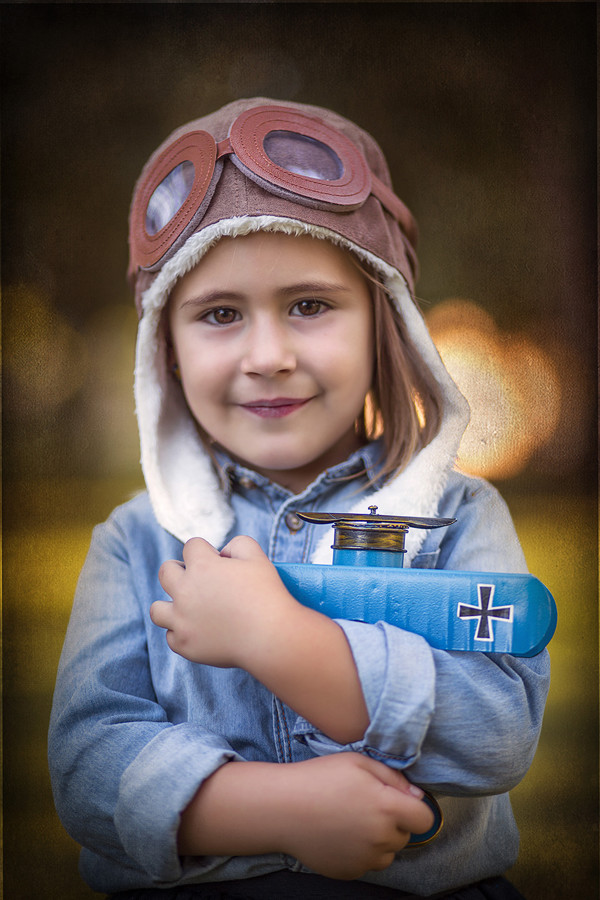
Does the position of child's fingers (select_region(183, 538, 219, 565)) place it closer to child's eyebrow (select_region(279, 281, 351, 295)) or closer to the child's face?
the child's face

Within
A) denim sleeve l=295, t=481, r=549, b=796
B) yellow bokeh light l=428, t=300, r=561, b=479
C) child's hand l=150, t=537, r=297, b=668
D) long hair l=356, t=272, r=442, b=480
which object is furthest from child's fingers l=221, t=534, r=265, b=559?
yellow bokeh light l=428, t=300, r=561, b=479

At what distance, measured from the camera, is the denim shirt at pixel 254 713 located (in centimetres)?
68

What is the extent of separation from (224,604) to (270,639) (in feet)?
0.19

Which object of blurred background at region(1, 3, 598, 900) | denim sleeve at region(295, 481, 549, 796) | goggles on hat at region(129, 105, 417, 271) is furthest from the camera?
blurred background at region(1, 3, 598, 900)

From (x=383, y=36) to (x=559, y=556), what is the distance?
2.26 feet

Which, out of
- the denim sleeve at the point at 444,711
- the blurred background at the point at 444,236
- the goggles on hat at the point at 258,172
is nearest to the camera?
the denim sleeve at the point at 444,711

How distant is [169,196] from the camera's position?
2.74 ft

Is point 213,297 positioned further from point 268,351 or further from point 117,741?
point 117,741

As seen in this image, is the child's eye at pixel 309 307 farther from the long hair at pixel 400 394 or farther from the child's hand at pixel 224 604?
the child's hand at pixel 224 604

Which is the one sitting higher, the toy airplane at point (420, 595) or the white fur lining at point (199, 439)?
the white fur lining at point (199, 439)

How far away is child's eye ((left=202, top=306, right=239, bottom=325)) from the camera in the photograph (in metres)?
0.82

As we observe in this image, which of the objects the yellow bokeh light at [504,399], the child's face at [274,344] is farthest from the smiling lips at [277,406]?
the yellow bokeh light at [504,399]

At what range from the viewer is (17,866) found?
918 millimetres

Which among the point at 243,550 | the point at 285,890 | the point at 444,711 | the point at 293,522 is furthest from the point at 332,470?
the point at 285,890
